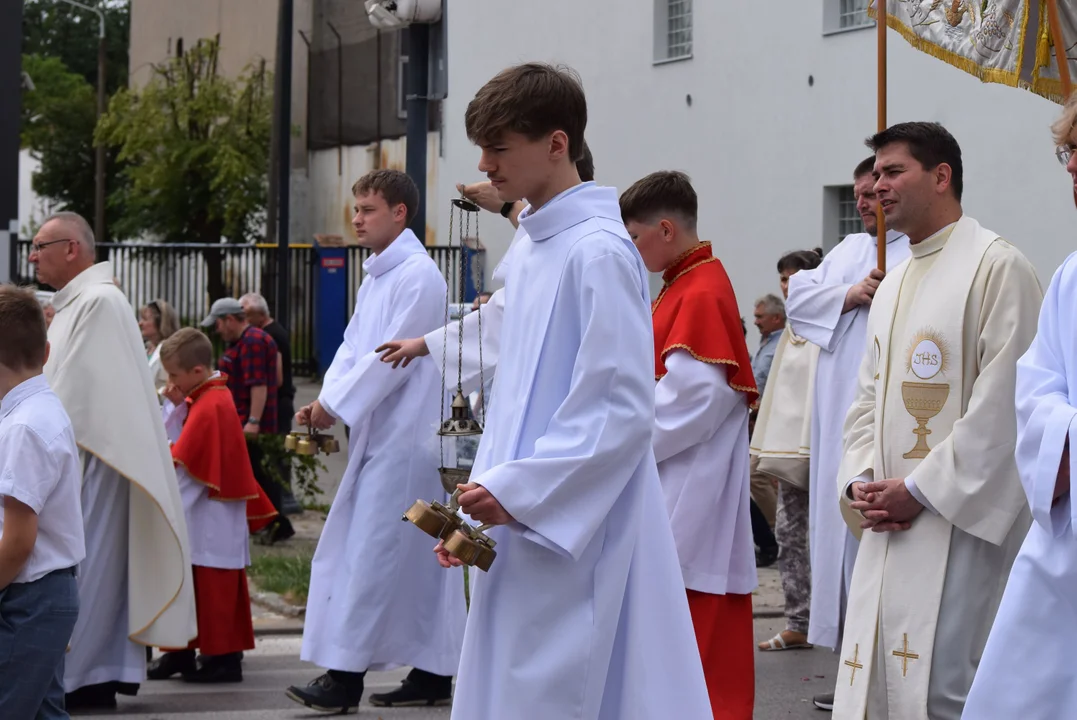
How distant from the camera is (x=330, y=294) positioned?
26297 mm

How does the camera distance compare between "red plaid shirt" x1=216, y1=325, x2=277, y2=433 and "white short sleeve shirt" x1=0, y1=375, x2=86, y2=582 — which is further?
"red plaid shirt" x1=216, y1=325, x2=277, y2=433

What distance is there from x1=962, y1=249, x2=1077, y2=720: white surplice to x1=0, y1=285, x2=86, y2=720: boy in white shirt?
270 centimetres

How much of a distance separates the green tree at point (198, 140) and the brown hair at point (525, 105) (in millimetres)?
28618

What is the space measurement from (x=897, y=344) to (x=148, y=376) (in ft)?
11.0

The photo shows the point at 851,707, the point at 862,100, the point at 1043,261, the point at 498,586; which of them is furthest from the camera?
the point at 862,100

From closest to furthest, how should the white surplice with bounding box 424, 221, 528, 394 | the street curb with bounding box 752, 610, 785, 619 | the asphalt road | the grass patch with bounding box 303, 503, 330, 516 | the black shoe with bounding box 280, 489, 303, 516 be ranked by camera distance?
the white surplice with bounding box 424, 221, 528, 394 → the asphalt road → the street curb with bounding box 752, 610, 785, 619 → the black shoe with bounding box 280, 489, 303, 516 → the grass patch with bounding box 303, 503, 330, 516

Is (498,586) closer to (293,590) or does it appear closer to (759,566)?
(293,590)

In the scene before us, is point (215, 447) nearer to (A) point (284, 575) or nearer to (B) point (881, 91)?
(A) point (284, 575)

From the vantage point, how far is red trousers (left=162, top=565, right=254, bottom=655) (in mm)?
7352

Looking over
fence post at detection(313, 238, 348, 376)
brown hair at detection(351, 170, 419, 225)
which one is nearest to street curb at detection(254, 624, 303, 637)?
brown hair at detection(351, 170, 419, 225)

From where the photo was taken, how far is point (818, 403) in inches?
266

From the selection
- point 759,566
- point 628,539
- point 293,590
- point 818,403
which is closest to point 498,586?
point 628,539

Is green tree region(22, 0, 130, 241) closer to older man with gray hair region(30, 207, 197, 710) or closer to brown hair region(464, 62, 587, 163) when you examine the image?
older man with gray hair region(30, 207, 197, 710)

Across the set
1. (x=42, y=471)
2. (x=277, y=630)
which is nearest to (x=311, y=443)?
(x=42, y=471)
